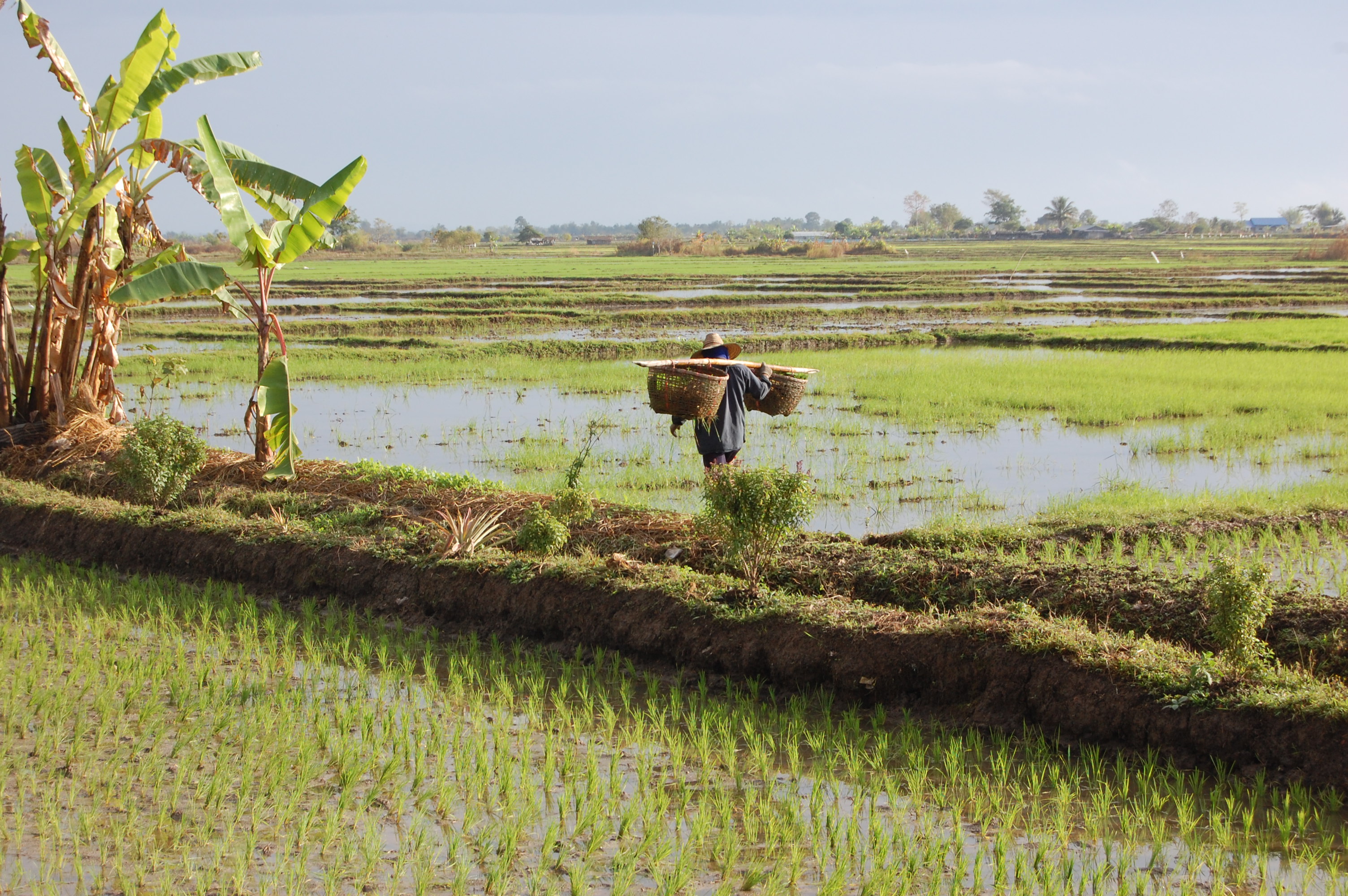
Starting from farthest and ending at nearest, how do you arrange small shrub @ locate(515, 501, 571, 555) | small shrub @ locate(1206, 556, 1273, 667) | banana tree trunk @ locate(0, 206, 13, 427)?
banana tree trunk @ locate(0, 206, 13, 427) → small shrub @ locate(515, 501, 571, 555) → small shrub @ locate(1206, 556, 1273, 667)

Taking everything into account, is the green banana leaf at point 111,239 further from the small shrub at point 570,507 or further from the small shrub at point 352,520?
the small shrub at point 570,507

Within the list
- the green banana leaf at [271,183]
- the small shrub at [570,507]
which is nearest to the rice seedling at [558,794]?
the small shrub at [570,507]

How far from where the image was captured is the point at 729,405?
5949 mm

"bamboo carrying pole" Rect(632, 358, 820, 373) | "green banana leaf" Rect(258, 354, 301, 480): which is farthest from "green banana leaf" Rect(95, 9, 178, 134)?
"bamboo carrying pole" Rect(632, 358, 820, 373)

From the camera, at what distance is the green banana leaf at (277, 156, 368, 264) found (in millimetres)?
6645

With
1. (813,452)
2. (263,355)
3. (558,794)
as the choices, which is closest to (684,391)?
(558,794)

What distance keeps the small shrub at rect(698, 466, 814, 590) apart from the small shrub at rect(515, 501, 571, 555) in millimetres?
998

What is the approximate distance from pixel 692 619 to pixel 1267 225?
112 metres

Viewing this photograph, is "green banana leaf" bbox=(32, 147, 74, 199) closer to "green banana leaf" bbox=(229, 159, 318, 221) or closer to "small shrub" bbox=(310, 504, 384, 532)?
"green banana leaf" bbox=(229, 159, 318, 221)

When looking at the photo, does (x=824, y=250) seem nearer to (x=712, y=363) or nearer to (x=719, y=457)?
(x=719, y=457)

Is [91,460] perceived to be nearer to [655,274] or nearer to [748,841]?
[748,841]

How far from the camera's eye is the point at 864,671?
418cm

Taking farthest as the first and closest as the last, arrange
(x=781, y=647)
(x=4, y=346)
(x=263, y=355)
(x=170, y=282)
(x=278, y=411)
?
(x=4, y=346)
(x=263, y=355)
(x=278, y=411)
(x=170, y=282)
(x=781, y=647)

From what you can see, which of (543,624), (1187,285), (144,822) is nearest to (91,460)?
(543,624)
